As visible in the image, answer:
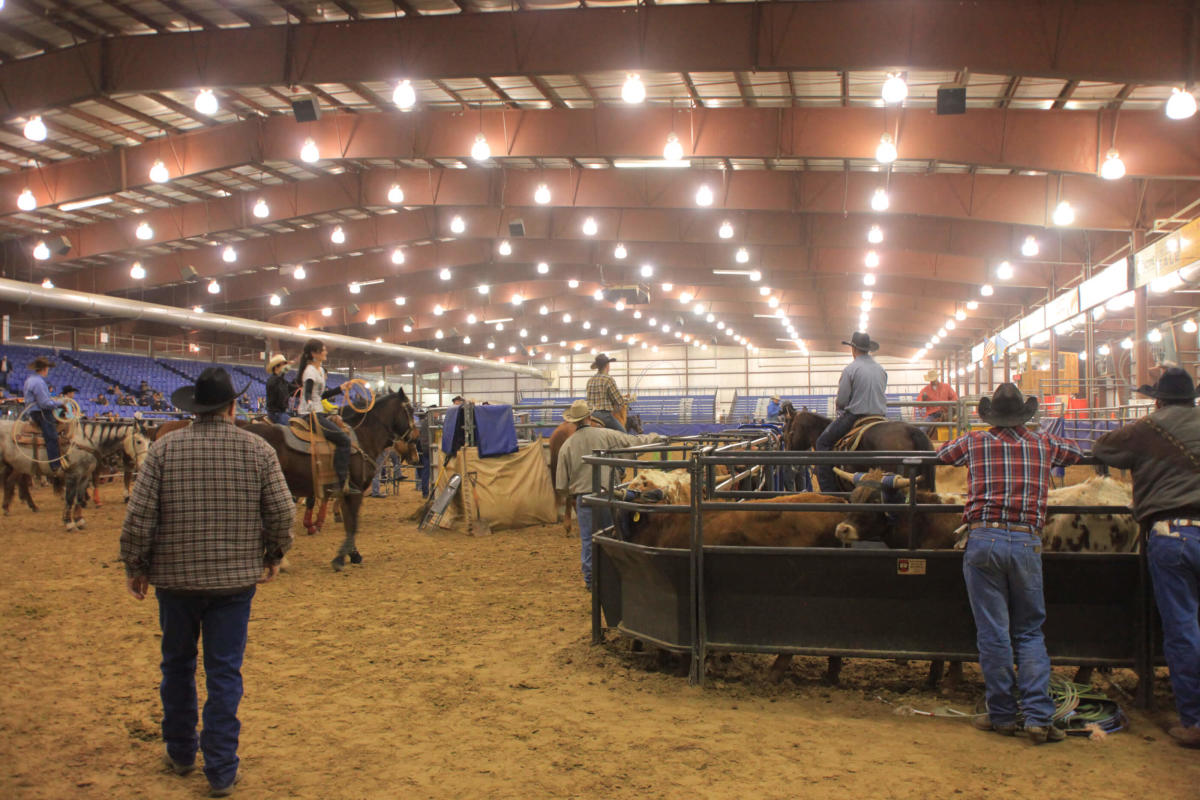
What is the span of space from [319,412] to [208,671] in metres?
6.05

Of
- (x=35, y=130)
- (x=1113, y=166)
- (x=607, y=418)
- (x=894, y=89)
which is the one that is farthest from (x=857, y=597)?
(x=35, y=130)

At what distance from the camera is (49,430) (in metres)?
12.5

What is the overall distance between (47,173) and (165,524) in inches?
723

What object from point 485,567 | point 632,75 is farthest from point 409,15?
point 485,567

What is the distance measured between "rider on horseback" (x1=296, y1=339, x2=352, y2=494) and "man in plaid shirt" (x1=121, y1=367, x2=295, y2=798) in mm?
5592

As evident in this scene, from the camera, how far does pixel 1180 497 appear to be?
4.11m

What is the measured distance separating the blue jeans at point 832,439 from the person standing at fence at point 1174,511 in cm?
394

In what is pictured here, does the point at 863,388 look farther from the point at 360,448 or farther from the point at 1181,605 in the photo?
the point at 360,448

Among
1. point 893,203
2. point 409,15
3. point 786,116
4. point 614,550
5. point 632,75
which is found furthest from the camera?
point 893,203

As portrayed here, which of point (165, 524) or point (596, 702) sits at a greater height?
point (165, 524)

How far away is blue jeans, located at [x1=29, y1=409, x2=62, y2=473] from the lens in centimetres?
1247

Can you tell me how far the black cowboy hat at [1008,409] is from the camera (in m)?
4.28

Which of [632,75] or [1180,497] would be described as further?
[632,75]

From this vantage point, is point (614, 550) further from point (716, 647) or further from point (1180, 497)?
point (1180, 497)
